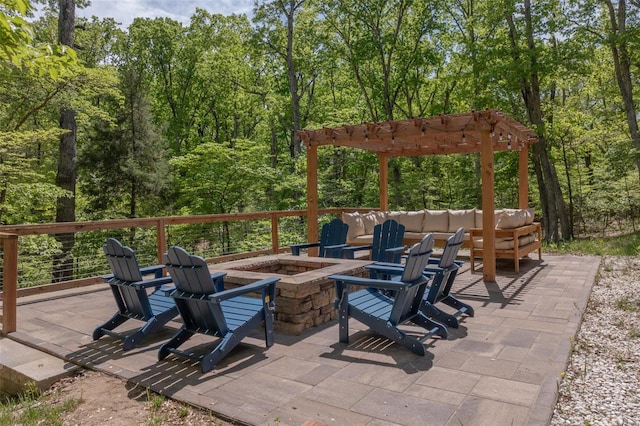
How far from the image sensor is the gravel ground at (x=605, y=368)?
216cm

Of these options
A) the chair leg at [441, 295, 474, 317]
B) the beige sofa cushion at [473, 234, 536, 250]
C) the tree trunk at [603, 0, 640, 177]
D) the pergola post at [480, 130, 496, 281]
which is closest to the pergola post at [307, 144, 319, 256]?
the beige sofa cushion at [473, 234, 536, 250]

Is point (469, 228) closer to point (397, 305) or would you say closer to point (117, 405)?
point (397, 305)

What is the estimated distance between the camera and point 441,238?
747 centimetres

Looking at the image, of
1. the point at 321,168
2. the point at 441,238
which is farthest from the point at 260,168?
the point at 441,238

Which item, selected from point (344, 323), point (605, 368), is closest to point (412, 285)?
point (344, 323)

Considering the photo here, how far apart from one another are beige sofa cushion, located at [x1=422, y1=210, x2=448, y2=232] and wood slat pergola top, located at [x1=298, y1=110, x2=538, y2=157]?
55.5 inches

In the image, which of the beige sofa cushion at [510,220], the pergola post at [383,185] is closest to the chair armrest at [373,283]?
the beige sofa cushion at [510,220]

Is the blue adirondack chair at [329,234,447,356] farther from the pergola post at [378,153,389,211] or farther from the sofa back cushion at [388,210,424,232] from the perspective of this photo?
the pergola post at [378,153,389,211]

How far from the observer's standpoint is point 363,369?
9.09ft

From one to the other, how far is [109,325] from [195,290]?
116 cm

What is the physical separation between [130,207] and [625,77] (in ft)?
48.5

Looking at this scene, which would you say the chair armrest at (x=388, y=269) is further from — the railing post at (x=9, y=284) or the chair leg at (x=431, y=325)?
the railing post at (x=9, y=284)

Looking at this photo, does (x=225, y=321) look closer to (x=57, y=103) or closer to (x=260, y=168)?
(x=57, y=103)

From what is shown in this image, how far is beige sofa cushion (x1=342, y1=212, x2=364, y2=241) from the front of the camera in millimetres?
7781
